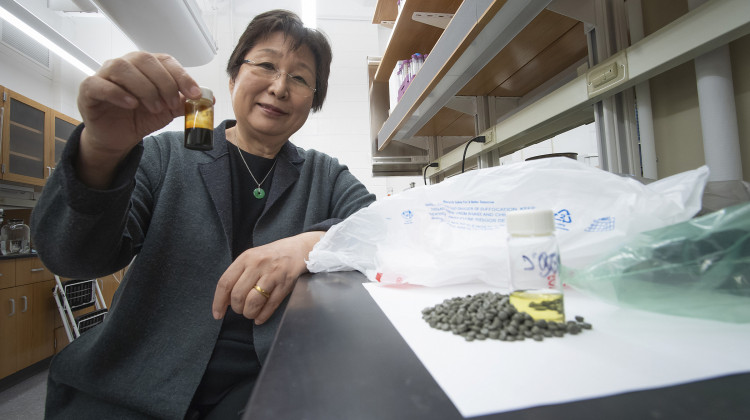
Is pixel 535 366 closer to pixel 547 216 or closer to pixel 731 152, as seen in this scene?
pixel 547 216

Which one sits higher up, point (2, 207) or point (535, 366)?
point (2, 207)

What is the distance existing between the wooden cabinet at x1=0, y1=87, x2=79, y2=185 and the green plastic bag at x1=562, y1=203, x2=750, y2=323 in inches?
169

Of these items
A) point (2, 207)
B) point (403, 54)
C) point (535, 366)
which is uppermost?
point (403, 54)

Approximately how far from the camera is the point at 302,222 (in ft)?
3.55

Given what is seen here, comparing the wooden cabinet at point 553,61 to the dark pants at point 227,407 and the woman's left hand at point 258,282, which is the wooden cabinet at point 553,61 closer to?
the woman's left hand at point 258,282

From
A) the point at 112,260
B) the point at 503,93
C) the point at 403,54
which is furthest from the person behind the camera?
the point at 403,54

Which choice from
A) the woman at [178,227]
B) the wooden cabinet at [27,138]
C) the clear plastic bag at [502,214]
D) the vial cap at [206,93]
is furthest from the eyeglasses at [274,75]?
the wooden cabinet at [27,138]

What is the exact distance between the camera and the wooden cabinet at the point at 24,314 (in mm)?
2324

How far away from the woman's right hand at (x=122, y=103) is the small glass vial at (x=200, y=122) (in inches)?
0.8

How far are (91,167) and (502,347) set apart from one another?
0.75 metres

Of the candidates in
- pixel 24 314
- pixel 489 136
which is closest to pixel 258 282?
pixel 489 136

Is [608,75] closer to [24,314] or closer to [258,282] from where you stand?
[258,282]

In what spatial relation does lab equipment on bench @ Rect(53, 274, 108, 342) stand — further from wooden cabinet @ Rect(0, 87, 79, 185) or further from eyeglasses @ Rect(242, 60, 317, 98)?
eyeglasses @ Rect(242, 60, 317, 98)

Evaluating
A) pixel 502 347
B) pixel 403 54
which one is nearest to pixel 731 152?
pixel 502 347
